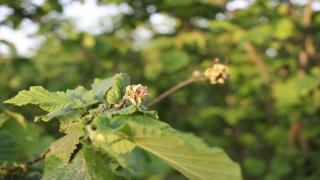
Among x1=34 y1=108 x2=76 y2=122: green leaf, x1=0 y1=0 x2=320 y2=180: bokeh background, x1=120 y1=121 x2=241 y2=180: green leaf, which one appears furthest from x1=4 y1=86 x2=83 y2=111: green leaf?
x1=0 y1=0 x2=320 y2=180: bokeh background

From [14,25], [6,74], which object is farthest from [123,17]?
[6,74]

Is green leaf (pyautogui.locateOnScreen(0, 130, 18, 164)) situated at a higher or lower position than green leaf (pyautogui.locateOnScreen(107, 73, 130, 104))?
lower

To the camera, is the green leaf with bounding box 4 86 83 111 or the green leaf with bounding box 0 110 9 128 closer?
the green leaf with bounding box 4 86 83 111

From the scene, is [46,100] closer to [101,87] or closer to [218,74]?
[101,87]

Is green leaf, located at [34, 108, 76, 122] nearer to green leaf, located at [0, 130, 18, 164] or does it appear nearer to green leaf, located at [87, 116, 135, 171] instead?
green leaf, located at [87, 116, 135, 171]

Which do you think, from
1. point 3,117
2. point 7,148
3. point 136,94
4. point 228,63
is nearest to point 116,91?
point 136,94

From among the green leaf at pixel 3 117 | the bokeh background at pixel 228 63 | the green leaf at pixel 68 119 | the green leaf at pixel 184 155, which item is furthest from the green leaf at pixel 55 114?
the bokeh background at pixel 228 63

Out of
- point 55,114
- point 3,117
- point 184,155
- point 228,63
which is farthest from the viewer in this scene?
point 228,63

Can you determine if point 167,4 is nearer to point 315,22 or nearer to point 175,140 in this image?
point 315,22
